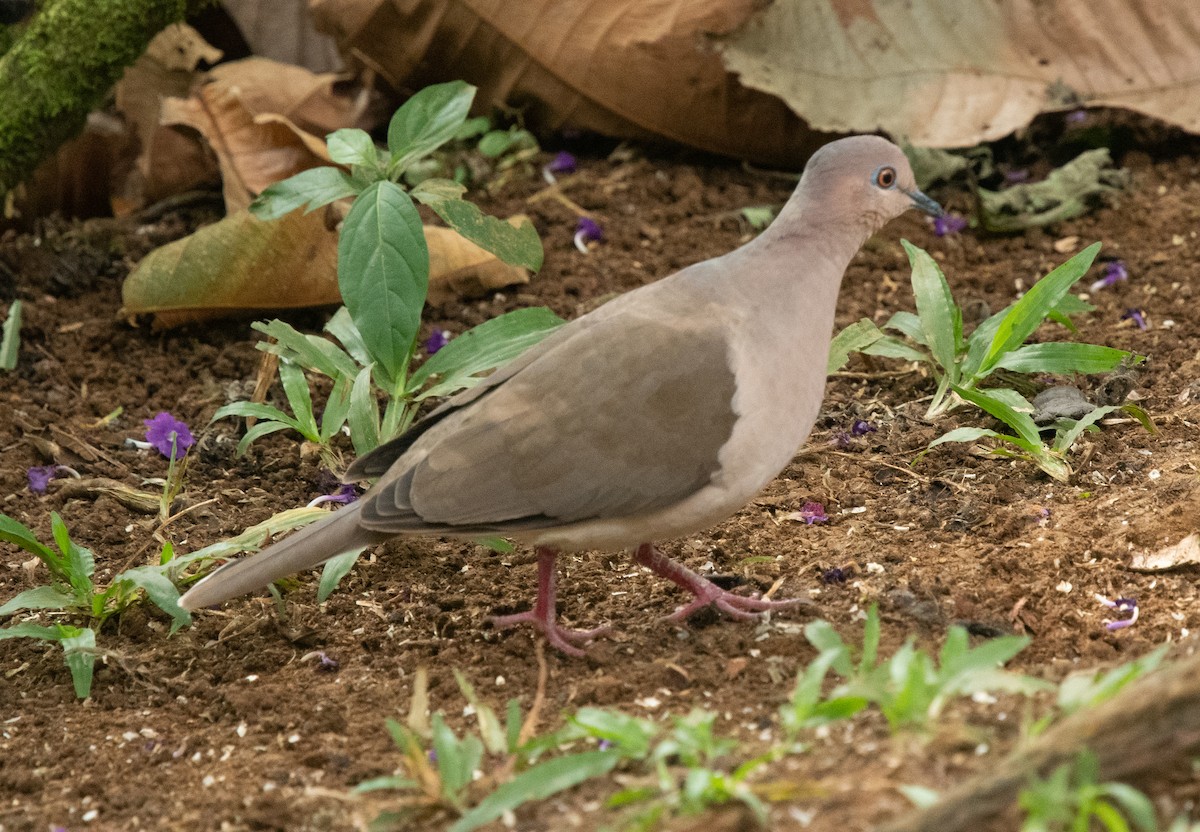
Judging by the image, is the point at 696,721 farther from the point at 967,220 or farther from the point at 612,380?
the point at 967,220

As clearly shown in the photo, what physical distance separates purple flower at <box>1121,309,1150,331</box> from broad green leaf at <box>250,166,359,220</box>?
2.59 meters

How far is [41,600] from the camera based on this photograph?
3.50 m

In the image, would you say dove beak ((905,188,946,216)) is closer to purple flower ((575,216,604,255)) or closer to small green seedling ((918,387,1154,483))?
small green seedling ((918,387,1154,483))

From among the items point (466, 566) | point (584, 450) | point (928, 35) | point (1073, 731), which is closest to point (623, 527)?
point (584, 450)

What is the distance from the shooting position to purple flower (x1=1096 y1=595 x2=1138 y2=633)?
3.23 metres

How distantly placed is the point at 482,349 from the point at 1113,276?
2.34 m

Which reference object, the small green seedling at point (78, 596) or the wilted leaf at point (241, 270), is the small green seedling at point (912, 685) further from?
the wilted leaf at point (241, 270)

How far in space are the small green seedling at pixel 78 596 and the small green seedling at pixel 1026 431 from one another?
2.09 m

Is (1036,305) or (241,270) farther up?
(1036,305)

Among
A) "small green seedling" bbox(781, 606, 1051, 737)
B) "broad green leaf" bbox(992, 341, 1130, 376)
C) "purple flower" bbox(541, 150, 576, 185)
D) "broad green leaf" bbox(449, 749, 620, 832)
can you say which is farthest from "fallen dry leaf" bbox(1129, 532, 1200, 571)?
"purple flower" bbox(541, 150, 576, 185)

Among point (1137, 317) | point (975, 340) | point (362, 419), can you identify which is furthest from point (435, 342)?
point (1137, 317)

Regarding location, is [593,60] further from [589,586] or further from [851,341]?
[589,586]

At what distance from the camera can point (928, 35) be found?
5.90m

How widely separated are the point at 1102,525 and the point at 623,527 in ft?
4.13
